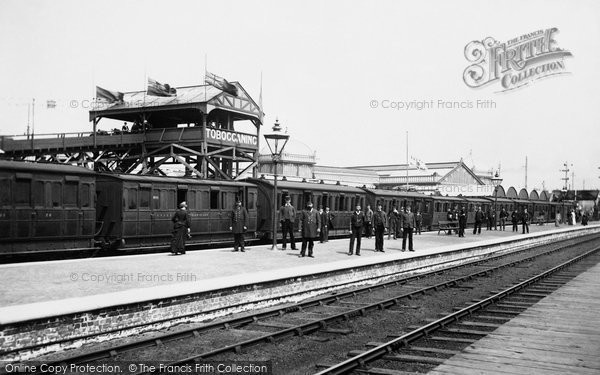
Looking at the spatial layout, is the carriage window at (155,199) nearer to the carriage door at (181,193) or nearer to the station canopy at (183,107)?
the carriage door at (181,193)

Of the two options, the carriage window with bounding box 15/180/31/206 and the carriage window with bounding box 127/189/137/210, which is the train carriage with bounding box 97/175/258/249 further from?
the carriage window with bounding box 15/180/31/206

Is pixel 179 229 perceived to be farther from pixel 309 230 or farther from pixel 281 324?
pixel 281 324

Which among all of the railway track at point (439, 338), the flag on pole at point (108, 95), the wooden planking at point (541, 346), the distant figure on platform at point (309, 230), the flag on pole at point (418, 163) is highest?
Result: the flag on pole at point (108, 95)

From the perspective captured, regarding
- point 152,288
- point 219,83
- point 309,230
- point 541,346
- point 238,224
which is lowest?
point 541,346

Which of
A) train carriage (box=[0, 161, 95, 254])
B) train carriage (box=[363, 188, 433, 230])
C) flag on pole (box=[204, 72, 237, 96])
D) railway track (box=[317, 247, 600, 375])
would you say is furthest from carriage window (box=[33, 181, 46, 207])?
flag on pole (box=[204, 72, 237, 96])

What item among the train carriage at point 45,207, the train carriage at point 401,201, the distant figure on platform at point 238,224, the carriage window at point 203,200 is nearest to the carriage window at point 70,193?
the train carriage at point 45,207

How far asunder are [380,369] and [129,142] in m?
33.8

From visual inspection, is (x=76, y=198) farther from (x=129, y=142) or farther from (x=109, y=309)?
(x=129, y=142)

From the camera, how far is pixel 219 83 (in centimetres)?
3844

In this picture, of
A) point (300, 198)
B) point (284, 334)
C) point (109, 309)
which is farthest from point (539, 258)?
point (109, 309)

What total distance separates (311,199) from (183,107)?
1351cm

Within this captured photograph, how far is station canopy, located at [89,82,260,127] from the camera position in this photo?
119ft

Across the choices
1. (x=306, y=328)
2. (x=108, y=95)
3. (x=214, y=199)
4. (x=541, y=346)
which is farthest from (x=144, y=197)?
(x=108, y=95)

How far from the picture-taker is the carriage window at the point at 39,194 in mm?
14773
